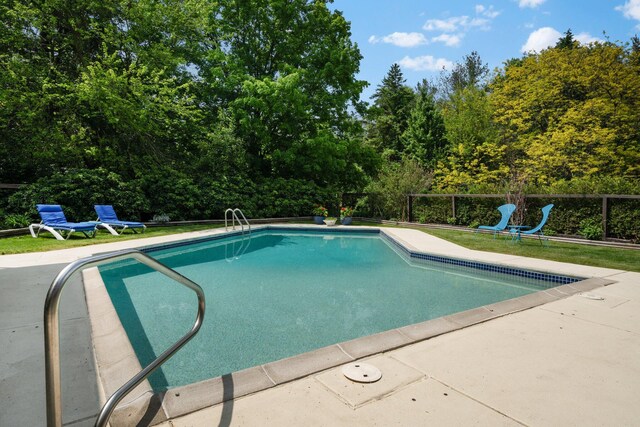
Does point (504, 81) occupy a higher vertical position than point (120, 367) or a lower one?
higher

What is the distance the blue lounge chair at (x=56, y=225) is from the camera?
8.84 metres

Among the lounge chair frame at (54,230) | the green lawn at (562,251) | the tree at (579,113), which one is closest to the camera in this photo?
the green lawn at (562,251)

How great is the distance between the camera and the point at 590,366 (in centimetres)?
247

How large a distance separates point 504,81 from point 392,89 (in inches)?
413

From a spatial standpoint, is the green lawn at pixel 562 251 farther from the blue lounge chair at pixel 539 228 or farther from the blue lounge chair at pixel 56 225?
the blue lounge chair at pixel 56 225

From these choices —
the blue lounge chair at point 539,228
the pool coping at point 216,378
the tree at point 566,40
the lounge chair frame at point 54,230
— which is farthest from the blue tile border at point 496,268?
the tree at point 566,40

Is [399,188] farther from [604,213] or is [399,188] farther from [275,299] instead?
[275,299]

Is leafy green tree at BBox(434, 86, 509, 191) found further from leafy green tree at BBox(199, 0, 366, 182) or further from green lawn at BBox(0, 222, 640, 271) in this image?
green lawn at BBox(0, 222, 640, 271)

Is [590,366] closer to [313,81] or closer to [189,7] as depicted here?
[313,81]

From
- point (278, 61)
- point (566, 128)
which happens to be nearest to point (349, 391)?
point (278, 61)

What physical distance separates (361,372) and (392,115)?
2861cm

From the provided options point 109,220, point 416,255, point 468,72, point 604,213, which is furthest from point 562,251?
point 468,72

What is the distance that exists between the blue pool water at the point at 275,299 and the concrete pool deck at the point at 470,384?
0.96m

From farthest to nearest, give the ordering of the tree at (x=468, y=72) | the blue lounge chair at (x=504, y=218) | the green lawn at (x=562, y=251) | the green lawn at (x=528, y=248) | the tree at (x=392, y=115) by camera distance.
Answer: the tree at (x=468, y=72), the tree at (x=392, y=115), the blue lounge chair at (x=504, y=218), the green lawn at (x=528, y=248), the green lawn at (x=562, y=251)
